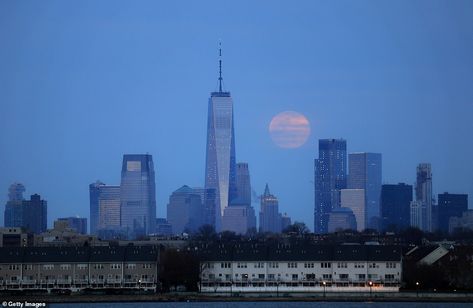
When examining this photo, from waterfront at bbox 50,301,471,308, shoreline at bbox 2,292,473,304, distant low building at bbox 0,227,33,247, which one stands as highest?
distant low building at bbox 0,227,33,247

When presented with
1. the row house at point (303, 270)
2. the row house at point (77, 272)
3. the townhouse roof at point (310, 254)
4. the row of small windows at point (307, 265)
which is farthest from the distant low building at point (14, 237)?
the row of small windows at point (307, 265)

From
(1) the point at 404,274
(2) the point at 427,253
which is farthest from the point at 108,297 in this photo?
(2) the point at 427,253

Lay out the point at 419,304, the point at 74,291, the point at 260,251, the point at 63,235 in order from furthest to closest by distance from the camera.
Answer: the point at 63,235, the point at 260,251, the point at 74,291, the point at 419,304

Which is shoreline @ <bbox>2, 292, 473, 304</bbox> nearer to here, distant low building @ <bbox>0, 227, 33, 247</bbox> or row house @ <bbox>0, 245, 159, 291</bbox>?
row house @ <bbox>0, 245, 159, 291</bbox>

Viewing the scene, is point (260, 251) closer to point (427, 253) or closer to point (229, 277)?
point (229, 277)

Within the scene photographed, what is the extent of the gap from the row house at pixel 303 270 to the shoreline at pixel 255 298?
7014 mm

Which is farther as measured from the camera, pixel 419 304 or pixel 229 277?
pixel 229 277

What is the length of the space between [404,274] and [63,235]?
72664mm

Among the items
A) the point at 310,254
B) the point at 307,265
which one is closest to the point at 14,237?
the point at 310,254

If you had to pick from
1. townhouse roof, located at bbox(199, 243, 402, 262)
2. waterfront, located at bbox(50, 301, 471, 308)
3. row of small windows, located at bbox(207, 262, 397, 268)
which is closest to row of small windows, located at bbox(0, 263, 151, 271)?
townhouse roof, located at bbox(199, 243, 402, 262)

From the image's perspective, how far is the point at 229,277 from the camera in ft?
381

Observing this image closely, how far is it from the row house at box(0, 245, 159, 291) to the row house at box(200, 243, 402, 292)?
4480mm

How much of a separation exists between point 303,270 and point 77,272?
1651 cm

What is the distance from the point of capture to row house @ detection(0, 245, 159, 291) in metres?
114
